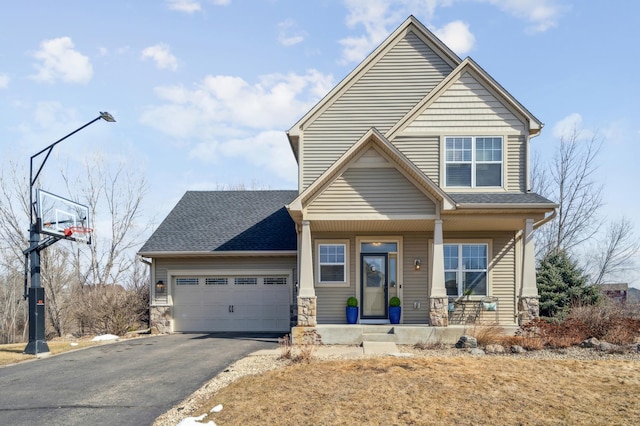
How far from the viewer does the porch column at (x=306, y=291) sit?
14016 millimetres

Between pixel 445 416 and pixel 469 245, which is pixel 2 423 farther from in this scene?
pixel 469 245

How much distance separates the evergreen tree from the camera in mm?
18250

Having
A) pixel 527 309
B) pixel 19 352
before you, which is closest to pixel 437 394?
pixel 527 309

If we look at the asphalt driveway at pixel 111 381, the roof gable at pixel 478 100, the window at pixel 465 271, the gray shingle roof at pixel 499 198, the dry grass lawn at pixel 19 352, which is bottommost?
the dry grass lawn at pixel 19 352

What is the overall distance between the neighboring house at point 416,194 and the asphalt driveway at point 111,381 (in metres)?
3.31

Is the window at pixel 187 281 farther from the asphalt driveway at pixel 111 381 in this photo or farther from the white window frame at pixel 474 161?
the white window frame at pixel 474 161

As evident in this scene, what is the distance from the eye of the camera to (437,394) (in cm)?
745

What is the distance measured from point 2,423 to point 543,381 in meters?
8.19

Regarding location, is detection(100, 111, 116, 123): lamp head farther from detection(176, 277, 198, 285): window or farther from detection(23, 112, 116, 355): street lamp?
detection(176, 277, 198, 285): window

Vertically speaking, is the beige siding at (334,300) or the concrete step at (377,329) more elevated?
the beige siding at (334,300)

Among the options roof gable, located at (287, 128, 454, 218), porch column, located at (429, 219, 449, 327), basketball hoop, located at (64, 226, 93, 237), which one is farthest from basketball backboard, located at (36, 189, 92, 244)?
porch column, located at (429, 219, 449, 327)

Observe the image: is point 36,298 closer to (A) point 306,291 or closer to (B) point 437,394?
(A) point 306,291

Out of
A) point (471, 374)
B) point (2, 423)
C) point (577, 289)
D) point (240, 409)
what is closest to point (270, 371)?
point (240, 409)

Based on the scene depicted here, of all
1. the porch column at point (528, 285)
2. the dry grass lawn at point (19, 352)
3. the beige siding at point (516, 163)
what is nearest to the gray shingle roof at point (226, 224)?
the dry grass lawn at point (19, 352)
